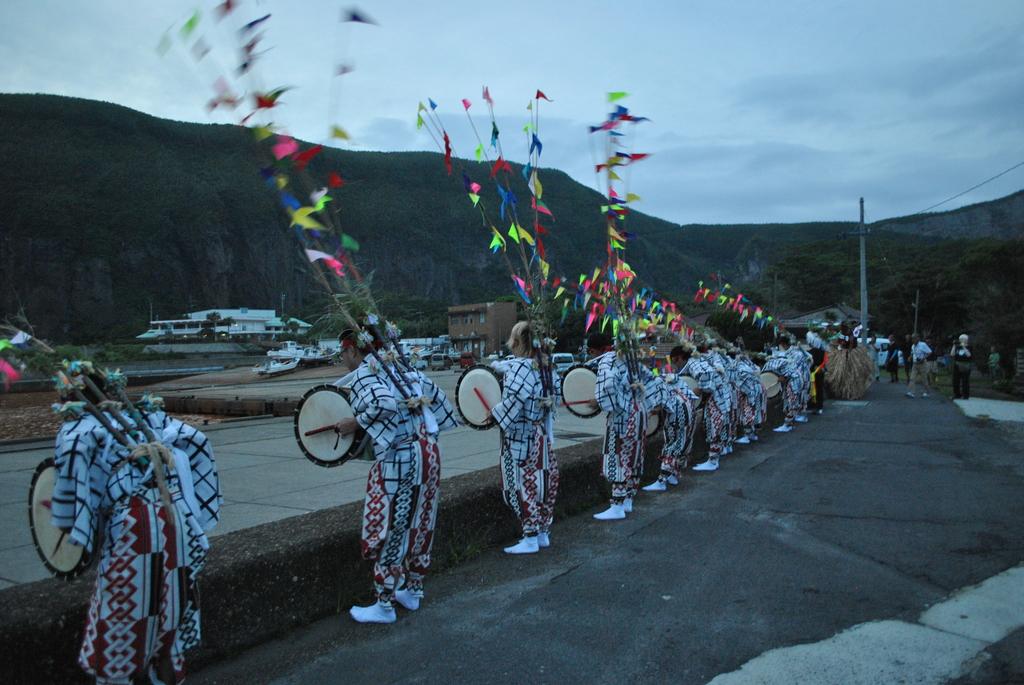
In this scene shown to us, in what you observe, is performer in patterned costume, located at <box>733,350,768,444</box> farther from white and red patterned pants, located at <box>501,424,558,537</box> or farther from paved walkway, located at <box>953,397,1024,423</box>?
white and red patterned pants, located at <box>501,424,558,537</box>

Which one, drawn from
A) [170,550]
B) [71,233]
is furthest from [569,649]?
[71,233]

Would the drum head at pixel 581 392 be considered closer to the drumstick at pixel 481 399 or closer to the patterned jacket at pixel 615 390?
the patterned jacket at pixel 615 390

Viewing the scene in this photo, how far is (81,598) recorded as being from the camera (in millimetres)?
3475

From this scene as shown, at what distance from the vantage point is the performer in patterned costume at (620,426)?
6945 millimetres

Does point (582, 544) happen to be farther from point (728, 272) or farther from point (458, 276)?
point (728, 272)

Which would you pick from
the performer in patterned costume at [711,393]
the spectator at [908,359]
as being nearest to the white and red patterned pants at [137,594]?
the performer in patterned costume at [711,393]

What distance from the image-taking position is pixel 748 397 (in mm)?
12125

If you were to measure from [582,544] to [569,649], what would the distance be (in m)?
2.19

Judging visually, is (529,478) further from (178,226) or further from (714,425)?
(178,226)

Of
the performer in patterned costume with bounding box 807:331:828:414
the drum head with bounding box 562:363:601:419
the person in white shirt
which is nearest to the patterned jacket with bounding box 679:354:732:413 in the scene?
the drum head with bounding box 562:363:601:419

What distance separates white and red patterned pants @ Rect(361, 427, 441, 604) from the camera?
439 cm

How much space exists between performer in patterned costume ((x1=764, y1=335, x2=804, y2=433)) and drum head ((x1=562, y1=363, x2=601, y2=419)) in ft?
25.0

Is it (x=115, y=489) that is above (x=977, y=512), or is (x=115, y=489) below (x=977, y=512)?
above

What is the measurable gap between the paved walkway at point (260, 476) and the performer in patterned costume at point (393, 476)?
103 inches
